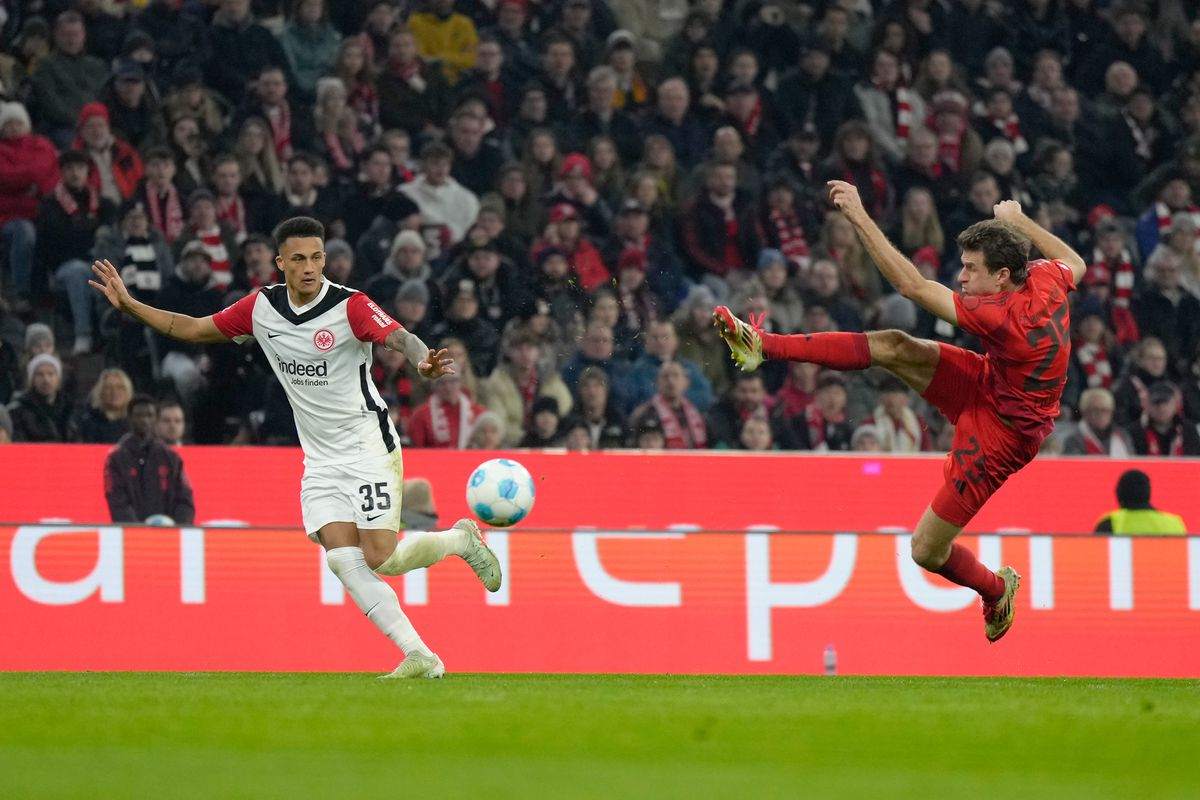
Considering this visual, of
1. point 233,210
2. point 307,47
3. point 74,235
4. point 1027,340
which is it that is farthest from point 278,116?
point 1027,340

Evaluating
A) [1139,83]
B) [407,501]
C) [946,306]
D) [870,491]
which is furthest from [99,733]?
[1139,83]

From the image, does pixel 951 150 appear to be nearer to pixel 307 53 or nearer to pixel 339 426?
pixel 307 53

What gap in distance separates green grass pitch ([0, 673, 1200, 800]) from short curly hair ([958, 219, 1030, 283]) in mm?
1902

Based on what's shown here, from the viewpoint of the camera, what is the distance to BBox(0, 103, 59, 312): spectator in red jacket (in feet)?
46.7

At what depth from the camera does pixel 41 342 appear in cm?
1351

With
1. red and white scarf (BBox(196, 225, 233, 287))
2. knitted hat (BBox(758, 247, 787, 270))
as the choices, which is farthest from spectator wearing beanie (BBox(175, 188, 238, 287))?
knitted hat (BBox(758, 247, 787, 270))

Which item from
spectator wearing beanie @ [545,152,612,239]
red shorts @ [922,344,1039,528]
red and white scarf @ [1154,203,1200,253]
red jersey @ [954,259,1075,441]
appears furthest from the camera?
red and white scarf @ [1154,203,1200,253]

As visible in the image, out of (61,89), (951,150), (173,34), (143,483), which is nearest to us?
(143,483)

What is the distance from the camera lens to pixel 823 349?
813 centimetres

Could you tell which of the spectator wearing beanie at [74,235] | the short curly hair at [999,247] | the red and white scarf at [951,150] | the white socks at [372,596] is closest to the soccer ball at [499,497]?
the white socks at [372,596]

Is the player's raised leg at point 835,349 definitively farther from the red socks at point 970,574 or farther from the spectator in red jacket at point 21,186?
the spectator in red jacket at point 21,186

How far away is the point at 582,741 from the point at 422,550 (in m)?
2.99

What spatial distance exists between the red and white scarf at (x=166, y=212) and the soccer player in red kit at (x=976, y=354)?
772 centimetres

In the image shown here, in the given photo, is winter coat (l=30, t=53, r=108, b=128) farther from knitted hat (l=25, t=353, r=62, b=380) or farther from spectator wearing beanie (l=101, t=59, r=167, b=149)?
knitted hat (l=25, t=353, r=62, b=380)
